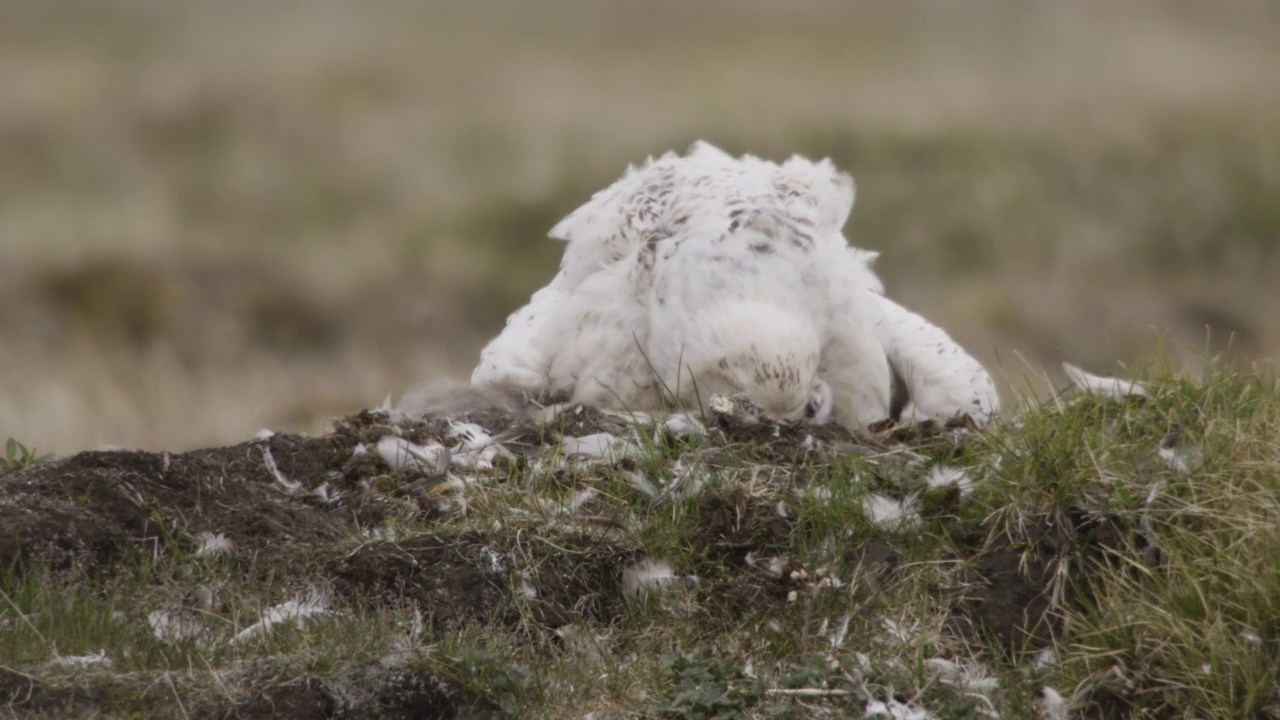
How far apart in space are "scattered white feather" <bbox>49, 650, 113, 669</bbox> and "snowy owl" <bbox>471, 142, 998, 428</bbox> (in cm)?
211

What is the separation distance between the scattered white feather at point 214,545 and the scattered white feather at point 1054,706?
2.38 m

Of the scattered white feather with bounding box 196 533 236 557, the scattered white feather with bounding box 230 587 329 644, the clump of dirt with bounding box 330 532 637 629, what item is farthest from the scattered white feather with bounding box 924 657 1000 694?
the scattered white feather with bounding box 196 533 236 557

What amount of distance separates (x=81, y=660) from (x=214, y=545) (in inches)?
29.2

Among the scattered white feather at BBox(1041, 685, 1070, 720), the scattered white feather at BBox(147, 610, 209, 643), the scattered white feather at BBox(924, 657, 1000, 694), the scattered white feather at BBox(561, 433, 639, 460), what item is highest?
the scattered white feather at BBox(147, 610, 209, 643)

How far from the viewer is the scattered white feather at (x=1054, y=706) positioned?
3.80 meters

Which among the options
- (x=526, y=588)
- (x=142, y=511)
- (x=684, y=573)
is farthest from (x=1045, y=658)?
(x=142, y=511)

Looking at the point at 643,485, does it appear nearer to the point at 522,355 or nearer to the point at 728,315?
the point at 728,315

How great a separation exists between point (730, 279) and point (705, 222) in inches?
15.8

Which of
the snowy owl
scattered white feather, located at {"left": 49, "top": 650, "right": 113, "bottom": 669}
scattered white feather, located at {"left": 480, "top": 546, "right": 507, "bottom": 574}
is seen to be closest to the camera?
scattered white feather, located at {"left": 49, "top": 650, "right": 113, "bottom": 669}

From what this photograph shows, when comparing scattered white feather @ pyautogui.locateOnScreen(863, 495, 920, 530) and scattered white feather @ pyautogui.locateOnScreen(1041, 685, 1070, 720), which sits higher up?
scattered white feather @ pyautogui.locateOnScreen(863, 495, 920, 530)

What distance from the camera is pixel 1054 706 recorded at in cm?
383

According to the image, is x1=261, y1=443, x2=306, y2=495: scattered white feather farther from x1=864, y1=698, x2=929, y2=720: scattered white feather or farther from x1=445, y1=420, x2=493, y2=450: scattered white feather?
x1=864, y1=698, x2=929, y2=720: scattered white feather

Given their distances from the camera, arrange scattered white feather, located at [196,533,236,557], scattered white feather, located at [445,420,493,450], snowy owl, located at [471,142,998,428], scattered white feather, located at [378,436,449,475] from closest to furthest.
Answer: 1. scattered white feather, located at [196,533,236,557]
2. scattered white feather, located at [378,436,449,475]
3. scattered white feather, located at [445,420,493,450]
4. snowy owl, located at [471,142,998,428]

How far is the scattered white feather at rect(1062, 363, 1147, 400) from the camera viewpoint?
201 inches
